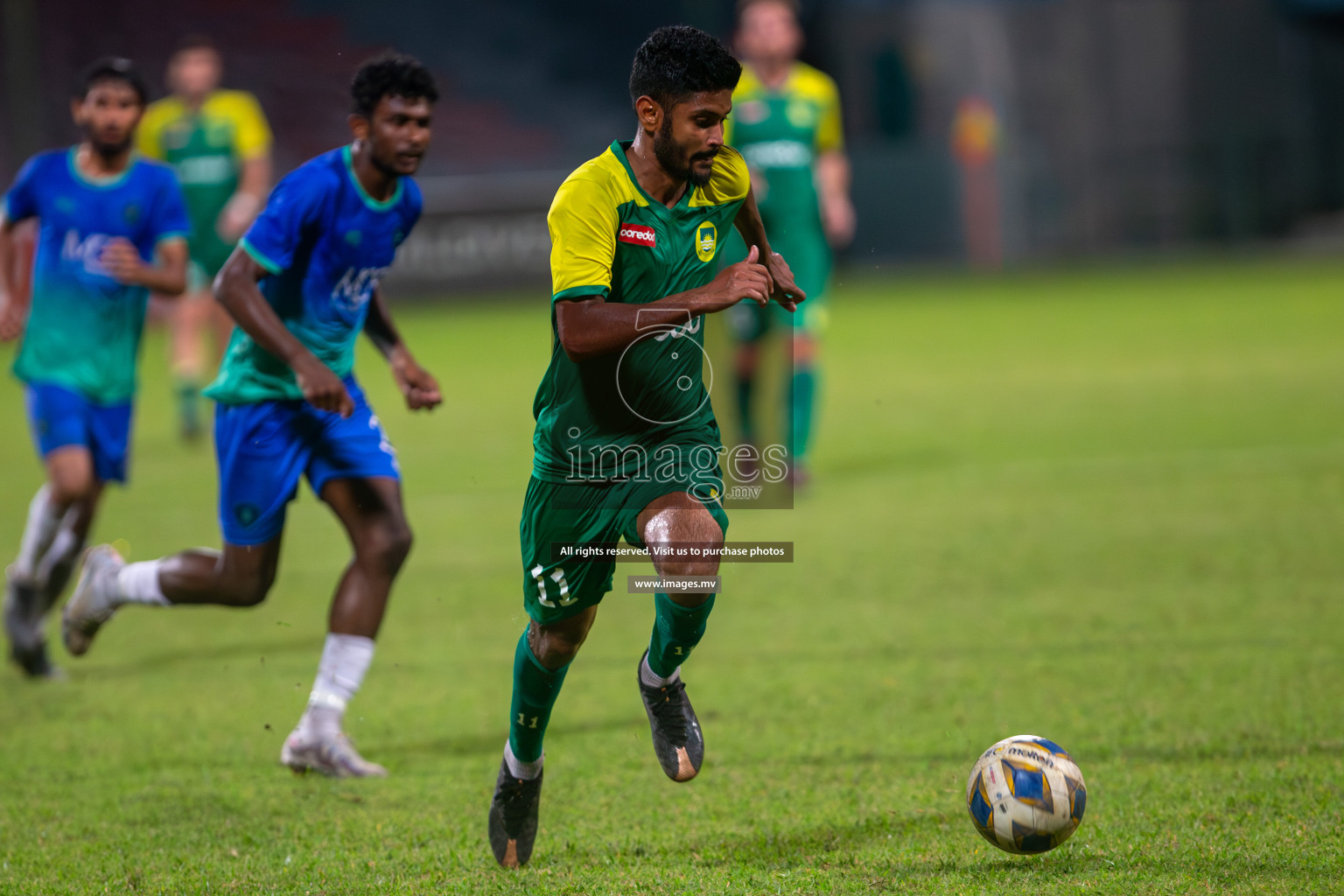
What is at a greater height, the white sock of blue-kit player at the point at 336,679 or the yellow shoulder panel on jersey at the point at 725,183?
the yellow shoulder panel on jersey at the point at 725,183

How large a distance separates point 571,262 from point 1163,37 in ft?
84.7

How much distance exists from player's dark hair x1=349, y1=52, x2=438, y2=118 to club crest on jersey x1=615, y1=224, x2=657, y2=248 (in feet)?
4.12

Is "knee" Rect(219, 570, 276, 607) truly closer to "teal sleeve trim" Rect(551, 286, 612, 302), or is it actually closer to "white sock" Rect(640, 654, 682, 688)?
"white sock" Rect(640, 654, 682, 688)

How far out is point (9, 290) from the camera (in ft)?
19.4

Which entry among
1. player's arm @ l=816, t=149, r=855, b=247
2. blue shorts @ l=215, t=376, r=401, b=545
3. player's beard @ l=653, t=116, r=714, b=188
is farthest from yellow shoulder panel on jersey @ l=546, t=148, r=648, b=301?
player's arm @ l=816, t=149, r=855, b=247

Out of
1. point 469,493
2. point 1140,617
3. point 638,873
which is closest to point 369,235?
point 638,873

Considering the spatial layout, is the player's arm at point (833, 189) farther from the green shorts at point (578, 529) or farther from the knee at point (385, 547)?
the green shorts at point (578, 529)

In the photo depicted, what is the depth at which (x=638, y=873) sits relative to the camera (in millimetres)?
3465

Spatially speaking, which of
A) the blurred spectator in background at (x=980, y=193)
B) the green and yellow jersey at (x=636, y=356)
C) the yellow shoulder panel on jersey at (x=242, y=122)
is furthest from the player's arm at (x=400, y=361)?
the blurred spectator in background at (x=980, y=193)

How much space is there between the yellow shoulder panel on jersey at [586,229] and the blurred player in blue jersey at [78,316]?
2896 millimetres

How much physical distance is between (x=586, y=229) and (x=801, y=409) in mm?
5474

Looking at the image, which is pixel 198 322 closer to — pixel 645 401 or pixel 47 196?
pixel 47 196

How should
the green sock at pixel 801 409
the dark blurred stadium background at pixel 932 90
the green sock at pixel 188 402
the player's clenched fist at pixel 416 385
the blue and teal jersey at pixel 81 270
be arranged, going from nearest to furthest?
the player's clenched fist at pixel 416 385, the blue and teal jersey at pixel 81 270, the green sock at pixel 801 409, the green sock at pixel 188 402, the dark blurred stadium background at pixel 932 90

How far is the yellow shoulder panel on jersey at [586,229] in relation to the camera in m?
3.27
